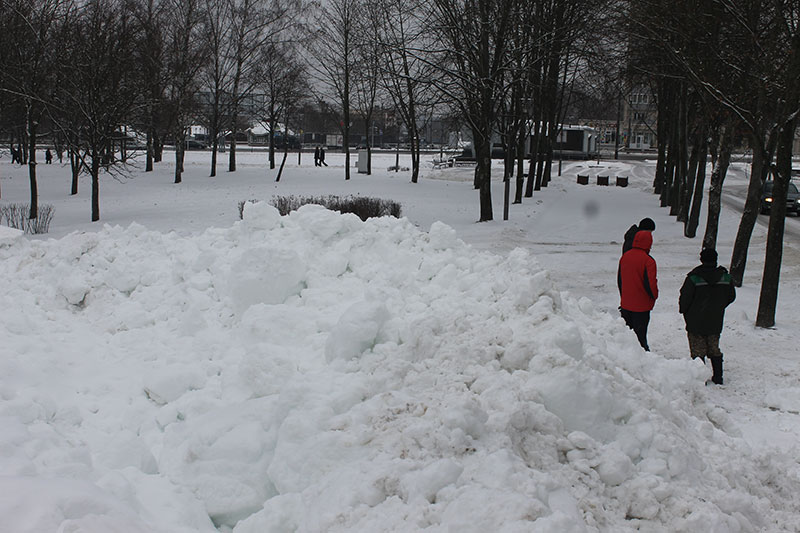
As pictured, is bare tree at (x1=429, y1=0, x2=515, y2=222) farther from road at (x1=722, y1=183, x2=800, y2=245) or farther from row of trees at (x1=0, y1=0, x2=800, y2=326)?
road at (x1=722, y1=183, x2=800, y2=245)

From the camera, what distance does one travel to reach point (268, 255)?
662cm

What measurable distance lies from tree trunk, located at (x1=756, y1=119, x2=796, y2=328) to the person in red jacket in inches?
112

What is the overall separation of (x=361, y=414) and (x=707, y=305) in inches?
187

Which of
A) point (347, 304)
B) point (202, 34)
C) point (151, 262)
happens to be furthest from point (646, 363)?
point (202, 34)

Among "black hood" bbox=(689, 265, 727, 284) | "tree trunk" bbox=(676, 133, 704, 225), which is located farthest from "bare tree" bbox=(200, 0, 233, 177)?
"black hood" bbox=(689, 265, 727, 284)

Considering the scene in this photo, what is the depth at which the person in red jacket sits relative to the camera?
7543 mm

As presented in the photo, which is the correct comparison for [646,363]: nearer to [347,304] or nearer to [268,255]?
[347,304]

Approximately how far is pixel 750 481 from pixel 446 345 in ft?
7.71

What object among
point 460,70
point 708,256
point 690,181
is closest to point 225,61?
point 460,70

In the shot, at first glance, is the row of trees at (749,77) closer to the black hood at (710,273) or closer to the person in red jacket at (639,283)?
the black hood at (710,273)

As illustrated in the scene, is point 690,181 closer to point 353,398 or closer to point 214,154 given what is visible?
point 353,398

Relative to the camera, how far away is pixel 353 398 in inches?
177

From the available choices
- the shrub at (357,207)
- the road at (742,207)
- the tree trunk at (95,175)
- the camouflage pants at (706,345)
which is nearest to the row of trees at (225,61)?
the tree trunk at (95,175)

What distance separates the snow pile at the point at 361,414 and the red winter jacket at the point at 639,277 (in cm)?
106
